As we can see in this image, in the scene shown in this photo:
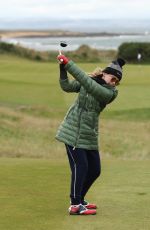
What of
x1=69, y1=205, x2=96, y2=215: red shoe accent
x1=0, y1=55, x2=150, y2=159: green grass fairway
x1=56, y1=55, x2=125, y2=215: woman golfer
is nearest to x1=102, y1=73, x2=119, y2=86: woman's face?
x1=56, y1=55, x2=125, y2=215: woman golfer

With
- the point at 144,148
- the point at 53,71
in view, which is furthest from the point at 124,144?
the point at 53,71

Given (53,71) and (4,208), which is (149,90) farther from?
(4,208)

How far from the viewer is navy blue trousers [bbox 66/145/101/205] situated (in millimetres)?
7133

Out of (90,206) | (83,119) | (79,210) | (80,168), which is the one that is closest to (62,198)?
(90,206)

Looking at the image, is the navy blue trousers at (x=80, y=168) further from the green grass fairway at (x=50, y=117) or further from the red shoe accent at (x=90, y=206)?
the green grass fairway at (x=50, y=117)

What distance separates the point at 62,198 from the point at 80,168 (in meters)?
1.00

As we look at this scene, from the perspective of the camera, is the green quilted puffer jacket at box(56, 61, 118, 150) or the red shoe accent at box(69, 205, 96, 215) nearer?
the green quilted puffer jacket at box(56, 61, 118, 150)

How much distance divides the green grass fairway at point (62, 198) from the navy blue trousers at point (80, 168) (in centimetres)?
27

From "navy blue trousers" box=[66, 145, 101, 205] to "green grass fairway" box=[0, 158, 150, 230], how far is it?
27 cm

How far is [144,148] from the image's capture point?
17609mm

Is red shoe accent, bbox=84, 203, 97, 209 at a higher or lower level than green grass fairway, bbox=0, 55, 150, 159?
higher

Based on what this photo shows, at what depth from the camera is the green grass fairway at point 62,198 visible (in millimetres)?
6711

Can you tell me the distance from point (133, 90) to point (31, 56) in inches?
1467

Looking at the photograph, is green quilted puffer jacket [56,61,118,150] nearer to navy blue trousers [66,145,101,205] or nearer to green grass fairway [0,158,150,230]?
navy blue trousers [66,145,101,205]
